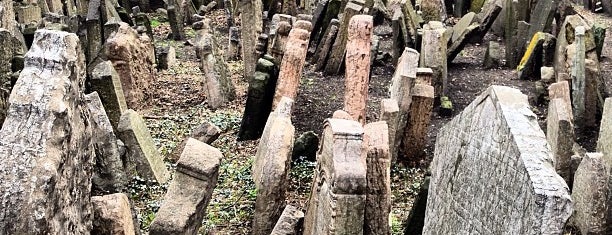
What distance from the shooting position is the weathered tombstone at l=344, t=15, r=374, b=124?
596 centimetres

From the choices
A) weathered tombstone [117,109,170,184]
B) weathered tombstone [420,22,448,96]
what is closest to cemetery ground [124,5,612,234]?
weathered tombstone [117,109,170,184]

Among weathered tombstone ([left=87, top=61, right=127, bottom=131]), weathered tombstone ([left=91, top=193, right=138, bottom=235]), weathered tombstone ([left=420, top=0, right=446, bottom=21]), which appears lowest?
weathered tombstone ([left=91, top=193, right=138, bottom=235])

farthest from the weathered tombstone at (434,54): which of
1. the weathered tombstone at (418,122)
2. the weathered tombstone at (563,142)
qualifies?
the weathered tombstone at (563,142)

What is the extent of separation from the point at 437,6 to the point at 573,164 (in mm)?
5694

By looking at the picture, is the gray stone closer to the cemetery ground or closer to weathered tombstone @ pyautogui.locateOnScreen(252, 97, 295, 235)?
the cemetery ground

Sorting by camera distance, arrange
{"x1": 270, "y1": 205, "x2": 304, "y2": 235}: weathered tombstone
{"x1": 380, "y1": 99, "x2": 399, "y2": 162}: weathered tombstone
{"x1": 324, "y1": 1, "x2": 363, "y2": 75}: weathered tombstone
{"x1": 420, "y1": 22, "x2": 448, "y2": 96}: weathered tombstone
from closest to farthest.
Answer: {"x1": 270, "y1": 205, "x2": 304, "y2": 235}: weathered tombstone < {"x1": 380, "y1": 99, "x2": 399, "y2": 162}: weathered tombstone < {"x1": 420, "y1": 22, "x2": 448, "y2": 96}: weathered tombstone < {"x1": 324, "y1": 1, "x2": 363, "y2": 75}: weathered tombstone

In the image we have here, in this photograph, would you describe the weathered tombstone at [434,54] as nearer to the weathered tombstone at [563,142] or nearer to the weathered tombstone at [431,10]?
the weathered tombstone at [563,142]

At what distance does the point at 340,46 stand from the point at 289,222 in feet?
16.9

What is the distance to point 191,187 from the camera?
12.4ft

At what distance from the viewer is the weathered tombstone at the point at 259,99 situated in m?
6.55

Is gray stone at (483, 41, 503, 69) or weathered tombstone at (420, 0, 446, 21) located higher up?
weathered tombstone at (420, 0, 446, 21)

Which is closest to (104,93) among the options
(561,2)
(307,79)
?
(307,79)

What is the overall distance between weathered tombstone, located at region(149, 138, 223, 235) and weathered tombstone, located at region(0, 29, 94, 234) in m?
0.48

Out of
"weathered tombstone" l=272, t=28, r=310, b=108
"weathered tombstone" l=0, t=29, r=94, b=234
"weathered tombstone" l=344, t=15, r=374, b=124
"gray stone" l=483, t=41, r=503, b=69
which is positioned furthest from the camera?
"gray stone" l=483, t=41, r=503, b=69
